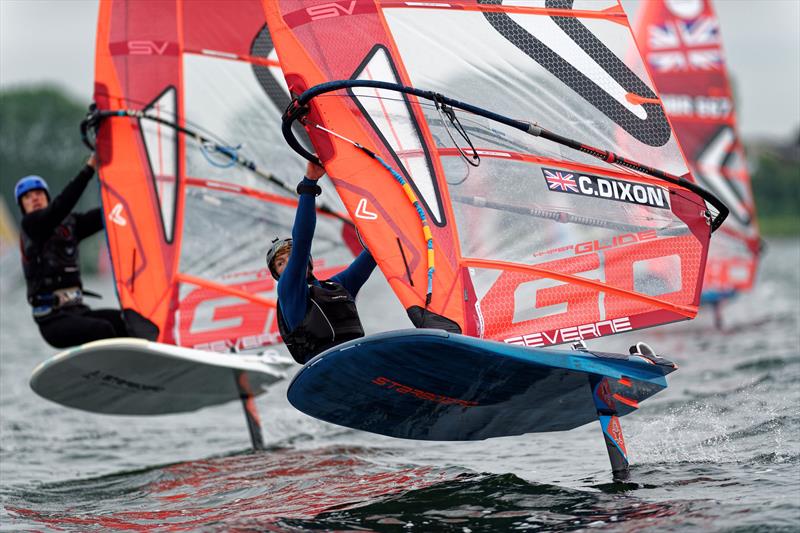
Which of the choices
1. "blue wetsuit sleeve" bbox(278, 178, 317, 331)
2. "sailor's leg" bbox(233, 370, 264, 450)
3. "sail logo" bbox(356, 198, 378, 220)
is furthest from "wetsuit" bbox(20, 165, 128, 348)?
"sail logo" bbox(356, 198, 378, 220)

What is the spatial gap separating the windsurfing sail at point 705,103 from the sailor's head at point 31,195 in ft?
37.7

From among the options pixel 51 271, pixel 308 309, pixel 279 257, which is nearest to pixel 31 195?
pixel 51 271

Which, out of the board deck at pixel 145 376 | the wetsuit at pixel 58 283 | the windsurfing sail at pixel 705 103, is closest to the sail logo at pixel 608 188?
the board deck at pixel 145 376

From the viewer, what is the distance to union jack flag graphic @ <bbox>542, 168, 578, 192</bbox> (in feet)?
18.3

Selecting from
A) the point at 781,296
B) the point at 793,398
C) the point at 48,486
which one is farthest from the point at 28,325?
the point at 793,398

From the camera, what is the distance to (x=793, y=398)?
25.5 ft

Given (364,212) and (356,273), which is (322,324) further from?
(364,212)

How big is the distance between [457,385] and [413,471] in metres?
1.33

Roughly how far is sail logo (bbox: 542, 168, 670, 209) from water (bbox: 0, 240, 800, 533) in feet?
4.79

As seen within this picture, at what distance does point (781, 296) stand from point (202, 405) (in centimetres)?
1607

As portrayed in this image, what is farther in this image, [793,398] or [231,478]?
[793,398]

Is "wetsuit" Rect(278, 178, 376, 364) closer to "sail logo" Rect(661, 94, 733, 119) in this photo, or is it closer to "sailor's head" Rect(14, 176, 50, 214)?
"sailor's head" Rect(14, 176, 50, 214)

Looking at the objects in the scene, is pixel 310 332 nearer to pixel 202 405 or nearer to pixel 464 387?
pixel 464 387

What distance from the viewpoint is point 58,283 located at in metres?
8.07
